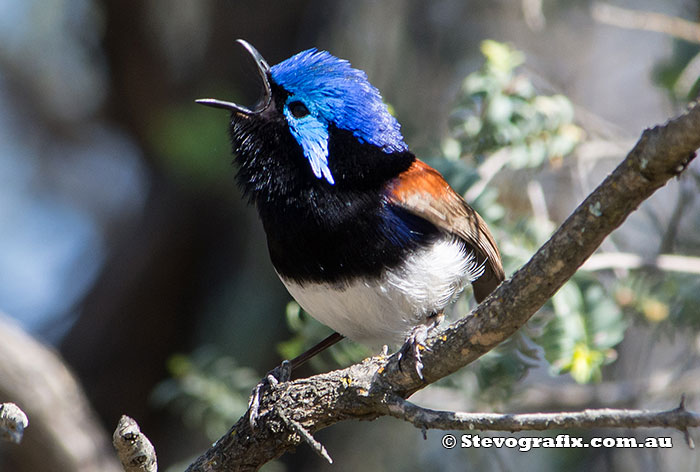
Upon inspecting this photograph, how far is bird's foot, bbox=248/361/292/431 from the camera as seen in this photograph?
8.13 feet

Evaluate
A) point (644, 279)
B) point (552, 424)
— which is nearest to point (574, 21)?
point (644, 279)

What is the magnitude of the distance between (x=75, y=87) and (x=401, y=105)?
369 cm

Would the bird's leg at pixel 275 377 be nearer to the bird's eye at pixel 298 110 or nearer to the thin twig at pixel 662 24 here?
the bird's eye at pixel 298 110

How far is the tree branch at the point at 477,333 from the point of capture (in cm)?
170

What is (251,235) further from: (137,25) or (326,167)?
(326,167)

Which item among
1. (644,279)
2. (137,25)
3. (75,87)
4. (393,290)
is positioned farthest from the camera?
(75,87)

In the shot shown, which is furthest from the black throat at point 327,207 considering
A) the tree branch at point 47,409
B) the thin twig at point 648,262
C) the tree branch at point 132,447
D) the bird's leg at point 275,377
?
the tree branch at point 47,409

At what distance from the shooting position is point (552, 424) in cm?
183

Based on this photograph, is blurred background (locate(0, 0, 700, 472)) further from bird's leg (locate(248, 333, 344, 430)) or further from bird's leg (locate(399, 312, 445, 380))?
bird's leg (locate(399, 312, 445, 380))

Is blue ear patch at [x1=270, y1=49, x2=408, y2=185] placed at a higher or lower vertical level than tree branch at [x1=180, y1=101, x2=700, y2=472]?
higher

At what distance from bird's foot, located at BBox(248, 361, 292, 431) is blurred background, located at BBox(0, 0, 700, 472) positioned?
71 cm

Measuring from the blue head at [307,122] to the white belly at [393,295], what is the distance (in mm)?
393

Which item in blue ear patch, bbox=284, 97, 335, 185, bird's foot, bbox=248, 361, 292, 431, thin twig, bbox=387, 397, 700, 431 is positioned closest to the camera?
thin twig, bbox=387, 397, 700, 431

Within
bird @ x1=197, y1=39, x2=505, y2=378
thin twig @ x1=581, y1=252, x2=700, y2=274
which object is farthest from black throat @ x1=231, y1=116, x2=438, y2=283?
thin twig @ x1=581, y1=252, x2=700, y2=274
